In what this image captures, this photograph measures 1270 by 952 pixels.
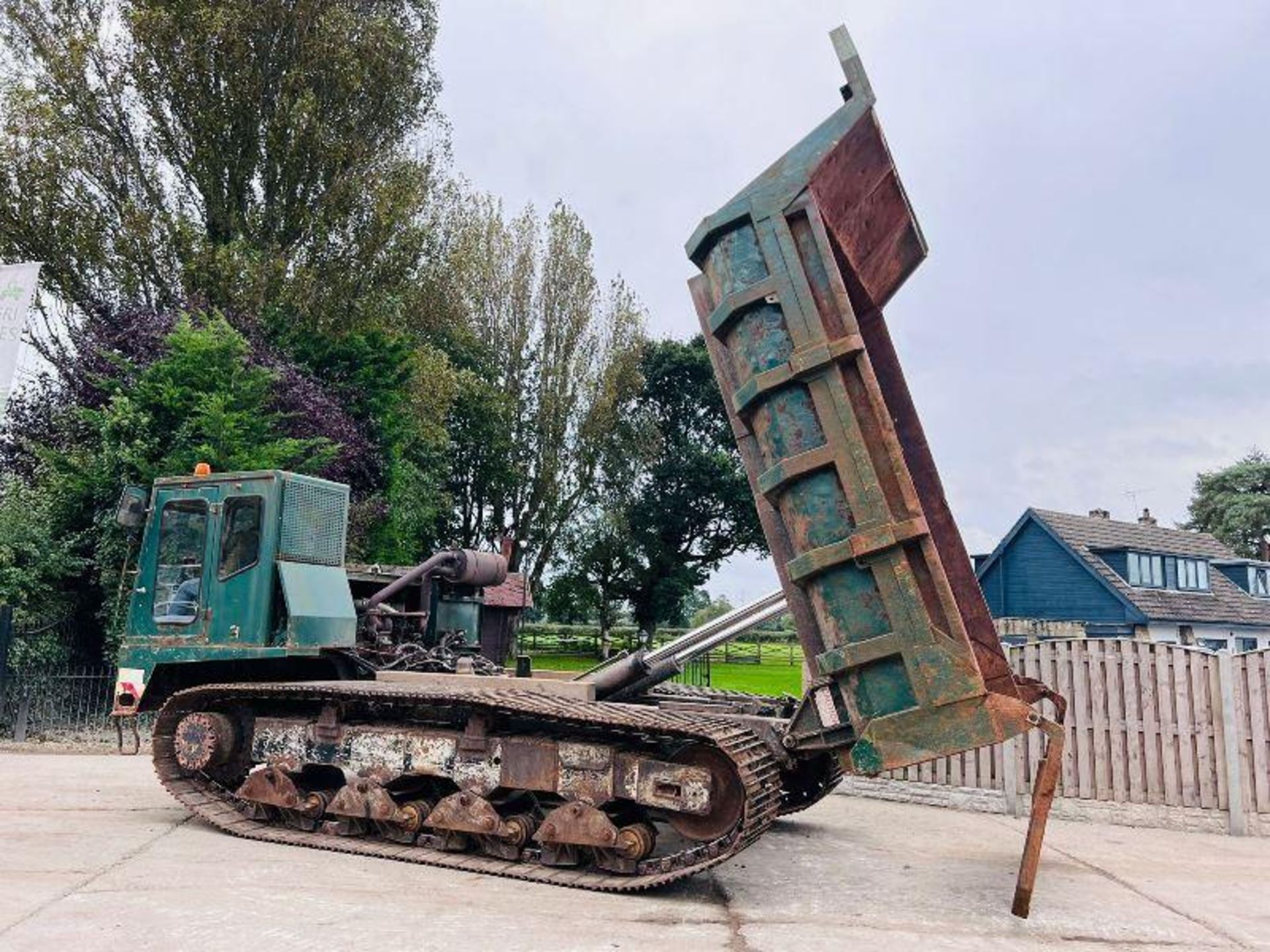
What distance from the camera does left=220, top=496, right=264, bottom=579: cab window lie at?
23.7ft

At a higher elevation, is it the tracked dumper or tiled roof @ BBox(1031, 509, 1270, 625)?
tiled roof @ BBox(1031, 509, 1270, 625)

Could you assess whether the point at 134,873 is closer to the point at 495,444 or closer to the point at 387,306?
the point at 387,306

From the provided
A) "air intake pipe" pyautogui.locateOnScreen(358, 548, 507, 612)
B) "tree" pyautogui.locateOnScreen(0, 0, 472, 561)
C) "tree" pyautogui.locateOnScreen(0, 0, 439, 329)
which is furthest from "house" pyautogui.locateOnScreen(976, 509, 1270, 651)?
"air intake pipe" pyautogui.locateOnScreen(358, 548, 507, 612)

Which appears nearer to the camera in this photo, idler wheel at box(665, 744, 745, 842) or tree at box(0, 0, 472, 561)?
idler wheel at box(665, 744, 745, 842)

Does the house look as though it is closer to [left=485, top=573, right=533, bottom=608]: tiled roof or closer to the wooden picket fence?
[left=485, top=573, right=533, bottom=608]: tiled roof

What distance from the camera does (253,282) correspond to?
60.5 feet

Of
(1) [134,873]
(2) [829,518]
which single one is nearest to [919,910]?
(2) [829,518]

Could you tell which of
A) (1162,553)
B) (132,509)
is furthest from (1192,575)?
(132,509)

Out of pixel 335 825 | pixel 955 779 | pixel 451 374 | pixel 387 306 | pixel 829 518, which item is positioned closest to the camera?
pixel 829 518

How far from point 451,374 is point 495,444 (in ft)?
16.9

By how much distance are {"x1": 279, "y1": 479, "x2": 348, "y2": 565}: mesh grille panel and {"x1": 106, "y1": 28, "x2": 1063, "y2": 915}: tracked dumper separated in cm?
2

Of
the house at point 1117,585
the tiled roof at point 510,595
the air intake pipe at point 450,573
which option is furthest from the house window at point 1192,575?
the air intake pipe at point 450,573

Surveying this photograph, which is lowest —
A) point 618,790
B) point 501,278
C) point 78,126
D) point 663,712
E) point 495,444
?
point 618,790

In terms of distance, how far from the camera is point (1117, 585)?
2902 centimetres
